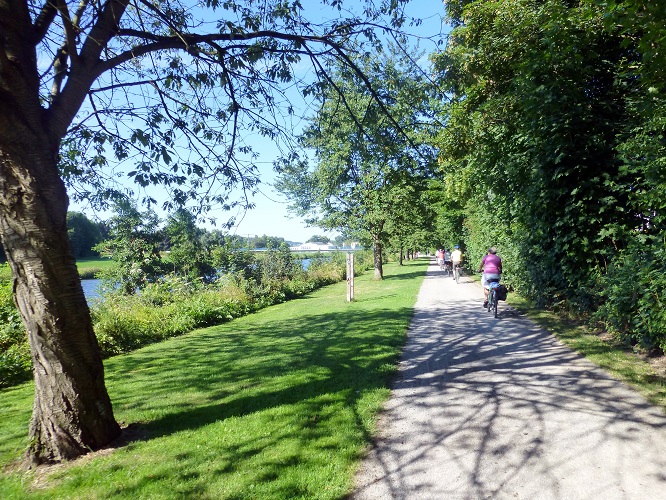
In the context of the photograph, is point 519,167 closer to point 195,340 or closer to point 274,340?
point 274,340

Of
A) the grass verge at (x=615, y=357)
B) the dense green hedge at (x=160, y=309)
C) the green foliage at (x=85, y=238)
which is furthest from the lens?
the green foliage at (x=85, y=238)

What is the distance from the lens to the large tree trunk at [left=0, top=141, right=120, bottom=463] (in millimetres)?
3615

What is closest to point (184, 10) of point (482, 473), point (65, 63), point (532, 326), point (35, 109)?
point (65, 63)

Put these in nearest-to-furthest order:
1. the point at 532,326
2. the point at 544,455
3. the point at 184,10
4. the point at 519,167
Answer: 1. the point at 544,455
2. the point at 184,10
3. the point at 532,326
4. the point at 519,167

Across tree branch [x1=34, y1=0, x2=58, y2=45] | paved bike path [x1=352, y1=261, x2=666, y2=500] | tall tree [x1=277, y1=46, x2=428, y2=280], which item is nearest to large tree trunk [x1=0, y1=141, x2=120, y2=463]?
tree branch [x1=34, y1=0, x2=58, y2=45]

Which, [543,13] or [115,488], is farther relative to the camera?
[543,13]

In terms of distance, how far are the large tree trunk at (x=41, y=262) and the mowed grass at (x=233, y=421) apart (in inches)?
16.1

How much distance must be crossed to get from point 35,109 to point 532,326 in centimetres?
901

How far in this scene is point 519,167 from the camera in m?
9.50

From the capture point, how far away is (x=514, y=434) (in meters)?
3.78

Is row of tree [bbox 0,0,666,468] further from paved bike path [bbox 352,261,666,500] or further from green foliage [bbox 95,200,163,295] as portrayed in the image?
green foliage [bbox 95,200,163,295]

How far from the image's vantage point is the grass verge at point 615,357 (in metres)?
4.70

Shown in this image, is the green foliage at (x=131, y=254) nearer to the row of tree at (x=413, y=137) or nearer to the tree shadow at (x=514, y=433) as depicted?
the row of tree at (x=413, y=137)

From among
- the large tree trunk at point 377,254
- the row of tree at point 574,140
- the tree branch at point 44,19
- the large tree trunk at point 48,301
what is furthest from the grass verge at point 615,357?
the large tree trunk at point 377,254
